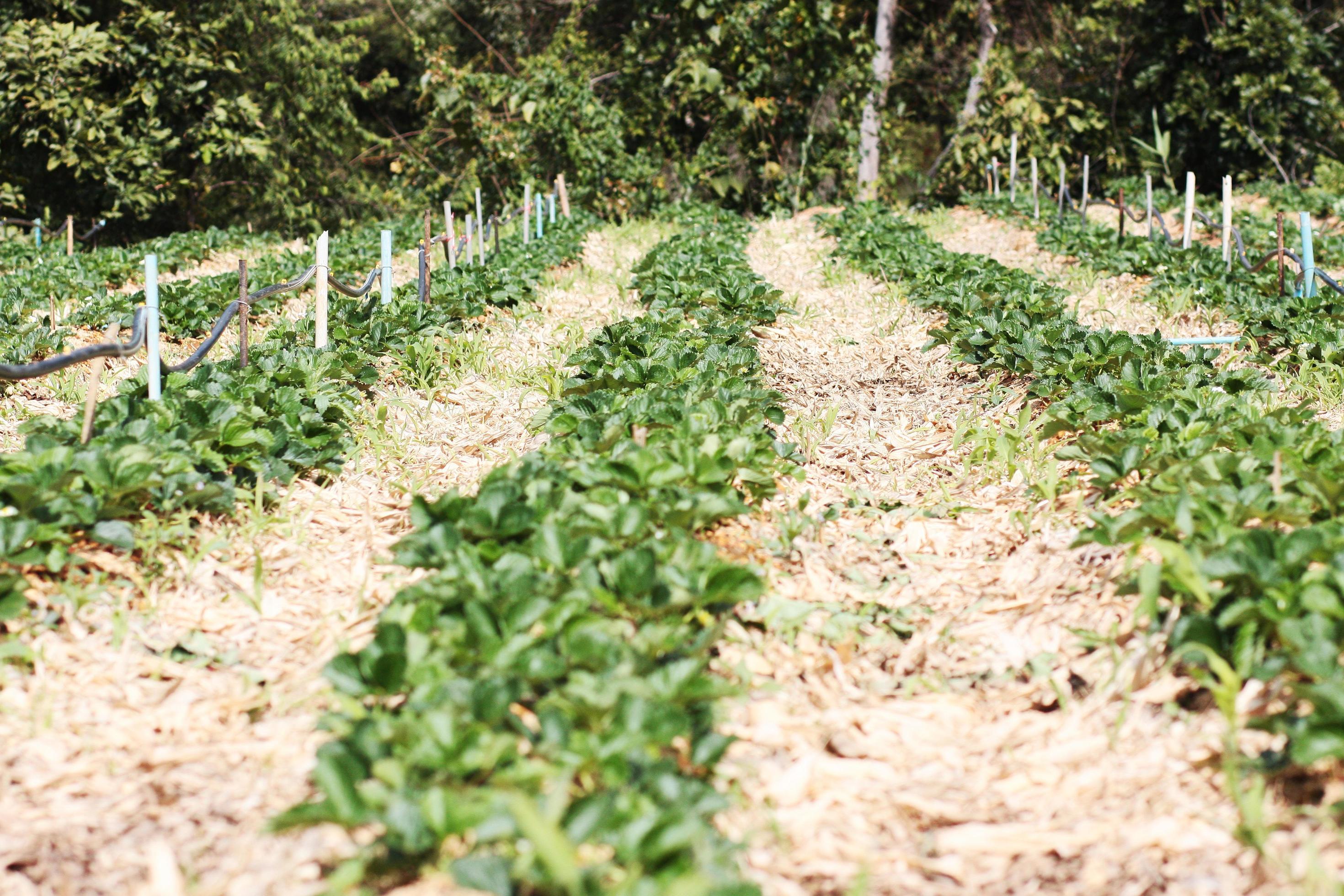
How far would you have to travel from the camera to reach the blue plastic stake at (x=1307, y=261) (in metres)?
8.23

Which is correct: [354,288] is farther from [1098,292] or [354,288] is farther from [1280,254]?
[1280,254]

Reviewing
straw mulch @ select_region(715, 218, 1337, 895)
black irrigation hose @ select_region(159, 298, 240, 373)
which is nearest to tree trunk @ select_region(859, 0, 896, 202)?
black irrigation hose @ select_region(159, 298, 240, 373)

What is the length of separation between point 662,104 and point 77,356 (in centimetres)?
1732

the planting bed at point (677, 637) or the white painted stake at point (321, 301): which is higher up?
the white painted stake at point (321, 301)

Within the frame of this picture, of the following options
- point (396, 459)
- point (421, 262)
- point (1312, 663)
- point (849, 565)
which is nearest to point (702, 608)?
point (849, 565)

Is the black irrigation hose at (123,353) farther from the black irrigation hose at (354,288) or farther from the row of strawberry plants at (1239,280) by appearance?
the row of strawberry plants at (1239,280)

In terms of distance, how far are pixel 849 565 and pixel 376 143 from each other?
22786 mm

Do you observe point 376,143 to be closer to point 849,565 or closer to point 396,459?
point 396,459

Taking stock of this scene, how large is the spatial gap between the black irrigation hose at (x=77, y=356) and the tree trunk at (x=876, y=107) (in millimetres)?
16668

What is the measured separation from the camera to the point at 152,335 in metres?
5.13

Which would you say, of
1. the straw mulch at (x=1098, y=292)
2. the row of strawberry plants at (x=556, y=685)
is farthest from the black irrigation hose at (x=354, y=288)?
the straw mulch at (x=1098, y=292)

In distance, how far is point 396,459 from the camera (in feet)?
17.6

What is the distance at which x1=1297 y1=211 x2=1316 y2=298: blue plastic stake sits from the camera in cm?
Result: 823

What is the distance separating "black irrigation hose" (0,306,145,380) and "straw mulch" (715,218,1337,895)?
2.49 metres
